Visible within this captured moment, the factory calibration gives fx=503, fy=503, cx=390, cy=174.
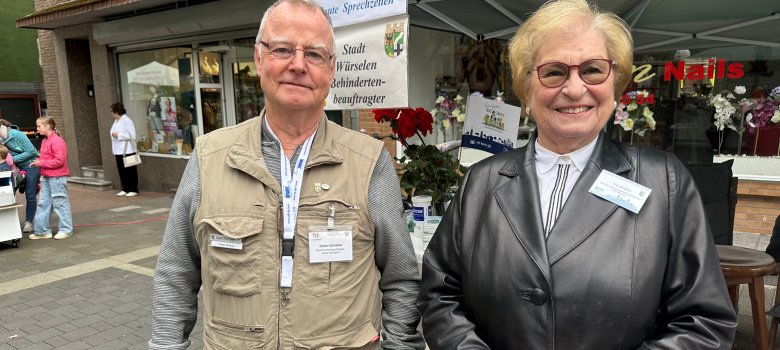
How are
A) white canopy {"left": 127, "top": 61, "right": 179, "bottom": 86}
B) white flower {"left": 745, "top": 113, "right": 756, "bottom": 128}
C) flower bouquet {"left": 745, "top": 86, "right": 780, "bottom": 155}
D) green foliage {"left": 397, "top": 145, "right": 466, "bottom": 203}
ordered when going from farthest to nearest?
1. white canopy {"left": 127, "top": 61, "right": 179, "bottom": 86}
2. white flower {"left": 745, "top": 113, "right": 756, "bottom": 128}
3. flower bouquet {"left": 745, "top": 86, "right": 780, "bottom": 155}
4. green foliage {"left": 397, "top": 145, "right": 466, "bottom": 203}

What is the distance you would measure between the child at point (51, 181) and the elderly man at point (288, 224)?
6435 millimetres

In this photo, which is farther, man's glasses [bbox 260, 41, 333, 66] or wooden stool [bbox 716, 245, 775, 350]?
wooden stool [bbox 716, 245, 775, 350]

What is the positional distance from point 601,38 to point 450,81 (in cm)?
586

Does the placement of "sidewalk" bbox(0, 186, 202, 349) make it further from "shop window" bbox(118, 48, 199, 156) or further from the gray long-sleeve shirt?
"shop window" bbox(118, 48, 199, 156)

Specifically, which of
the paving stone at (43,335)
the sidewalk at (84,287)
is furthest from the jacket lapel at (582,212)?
the paving stone at (43,335)

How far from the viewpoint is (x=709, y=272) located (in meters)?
1.21

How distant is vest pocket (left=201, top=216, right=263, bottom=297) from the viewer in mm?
1438

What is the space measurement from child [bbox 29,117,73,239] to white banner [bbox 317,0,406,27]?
17.6 ft

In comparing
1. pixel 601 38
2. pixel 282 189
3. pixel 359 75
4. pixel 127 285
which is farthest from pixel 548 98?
pixel 127 285

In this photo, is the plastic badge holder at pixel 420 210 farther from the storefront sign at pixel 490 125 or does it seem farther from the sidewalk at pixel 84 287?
the sidewalk at pixel 84 287

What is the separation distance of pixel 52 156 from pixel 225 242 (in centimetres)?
673

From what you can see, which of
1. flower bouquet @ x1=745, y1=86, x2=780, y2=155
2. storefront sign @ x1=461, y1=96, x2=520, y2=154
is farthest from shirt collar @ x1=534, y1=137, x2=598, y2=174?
flower bouquet @ x1=745, y1=86, x2=780, y2=155

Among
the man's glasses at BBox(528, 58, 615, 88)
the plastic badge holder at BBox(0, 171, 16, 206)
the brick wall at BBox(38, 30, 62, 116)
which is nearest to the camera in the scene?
the man's glasses at BBox(528, 58, 615, 88)

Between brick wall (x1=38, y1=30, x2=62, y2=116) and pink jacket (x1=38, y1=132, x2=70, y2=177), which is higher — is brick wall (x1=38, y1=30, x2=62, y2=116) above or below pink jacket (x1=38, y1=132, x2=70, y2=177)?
above
